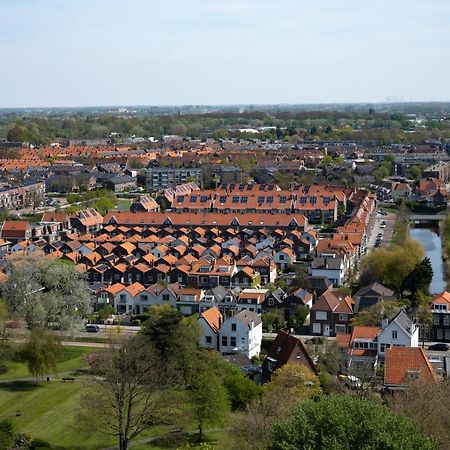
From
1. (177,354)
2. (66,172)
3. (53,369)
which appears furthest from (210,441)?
(66,172)

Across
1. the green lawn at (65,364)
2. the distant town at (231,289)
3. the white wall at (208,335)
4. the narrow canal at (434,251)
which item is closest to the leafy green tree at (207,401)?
the distant town at (231,289)

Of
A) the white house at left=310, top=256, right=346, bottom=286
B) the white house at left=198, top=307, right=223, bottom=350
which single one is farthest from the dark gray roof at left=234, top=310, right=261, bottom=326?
the white house at left=310, top=256, right=346, bottom=286

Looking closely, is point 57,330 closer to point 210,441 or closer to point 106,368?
point 106,368

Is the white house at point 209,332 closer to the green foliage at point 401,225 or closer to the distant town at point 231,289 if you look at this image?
the distant town at point 231,289

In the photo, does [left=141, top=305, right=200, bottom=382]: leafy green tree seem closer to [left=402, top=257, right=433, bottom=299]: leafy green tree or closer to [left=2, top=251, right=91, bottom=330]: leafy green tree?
[left=2, top=251, right=91, bottom=330]: leafy green tree

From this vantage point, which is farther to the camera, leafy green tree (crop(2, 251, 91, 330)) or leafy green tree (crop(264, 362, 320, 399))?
leafy green tree (crop(2, 251, 91, 330))

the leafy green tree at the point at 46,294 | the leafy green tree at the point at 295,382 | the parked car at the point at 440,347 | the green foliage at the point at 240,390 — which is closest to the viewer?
the leafy green tree at the point at 295,382
